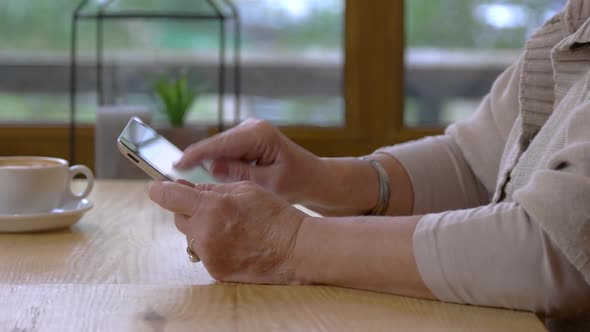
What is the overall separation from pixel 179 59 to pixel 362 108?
1.85 feet

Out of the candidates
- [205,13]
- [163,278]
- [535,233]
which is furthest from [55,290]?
[205,13]

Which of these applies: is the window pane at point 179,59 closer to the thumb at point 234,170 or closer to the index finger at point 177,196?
the thumb at point 234,170

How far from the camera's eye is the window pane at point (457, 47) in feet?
8.39

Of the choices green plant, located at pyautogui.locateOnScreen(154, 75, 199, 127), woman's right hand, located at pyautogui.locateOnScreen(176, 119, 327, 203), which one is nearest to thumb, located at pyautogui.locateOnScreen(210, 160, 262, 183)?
woman's right hand, located at pyautogui.locateOnScreen(176, 119, 327, 203)

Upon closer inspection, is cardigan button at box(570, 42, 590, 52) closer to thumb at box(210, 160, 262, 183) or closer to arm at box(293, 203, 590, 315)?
arm at box(293, 203, 590, 315)

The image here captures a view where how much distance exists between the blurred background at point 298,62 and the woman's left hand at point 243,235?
1.65 m

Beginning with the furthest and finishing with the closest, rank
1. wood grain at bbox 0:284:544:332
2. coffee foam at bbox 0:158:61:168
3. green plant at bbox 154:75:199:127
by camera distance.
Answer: green plant at bbox 154:75:199:127 < coffee foam at bbox 0:158:61:168 < wood grain at bbox 0:284:544:332

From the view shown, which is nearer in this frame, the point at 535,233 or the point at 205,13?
the point at 535,233

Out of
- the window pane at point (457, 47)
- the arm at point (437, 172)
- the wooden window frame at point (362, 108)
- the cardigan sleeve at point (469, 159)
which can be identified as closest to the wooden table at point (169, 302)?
the arm at point (437, 172)

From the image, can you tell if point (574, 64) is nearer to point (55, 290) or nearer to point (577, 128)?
point (577, 128)

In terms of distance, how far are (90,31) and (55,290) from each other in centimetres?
183

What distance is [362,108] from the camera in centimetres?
255

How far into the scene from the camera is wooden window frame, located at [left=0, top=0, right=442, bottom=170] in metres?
2.50

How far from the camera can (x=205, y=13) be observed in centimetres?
254
